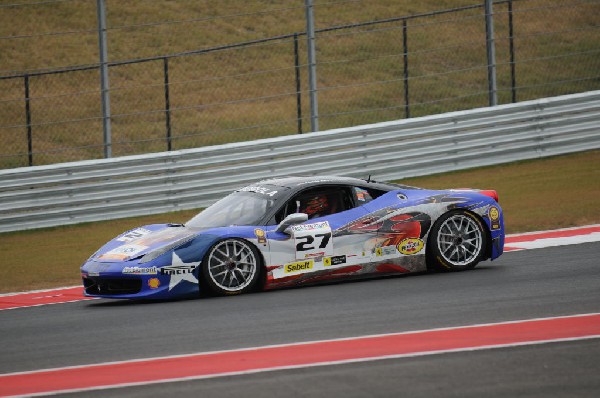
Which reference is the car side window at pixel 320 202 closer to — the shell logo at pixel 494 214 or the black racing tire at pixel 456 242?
the black racing tire at pixel 456 242

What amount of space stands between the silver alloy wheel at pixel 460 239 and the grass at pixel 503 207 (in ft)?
10.7

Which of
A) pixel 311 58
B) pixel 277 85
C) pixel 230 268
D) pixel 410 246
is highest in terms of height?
pixel 277 85

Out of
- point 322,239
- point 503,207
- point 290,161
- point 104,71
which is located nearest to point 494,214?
point 322,239

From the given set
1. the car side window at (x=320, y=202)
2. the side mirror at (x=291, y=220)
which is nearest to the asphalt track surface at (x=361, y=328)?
the side mirror at (x=291, y=220)

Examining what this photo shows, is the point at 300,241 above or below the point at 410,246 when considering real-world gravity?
above

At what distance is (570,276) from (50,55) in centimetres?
2626

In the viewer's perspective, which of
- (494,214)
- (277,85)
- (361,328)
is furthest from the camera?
(277,85)

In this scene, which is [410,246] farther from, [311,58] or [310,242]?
[311,58]

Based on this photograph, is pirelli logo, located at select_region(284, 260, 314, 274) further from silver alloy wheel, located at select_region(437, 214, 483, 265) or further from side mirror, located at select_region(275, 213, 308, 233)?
silver alloy wheel, located at select_region(437, 214, 483, 265)

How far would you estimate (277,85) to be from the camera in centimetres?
3391

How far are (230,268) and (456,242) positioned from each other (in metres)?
2.49

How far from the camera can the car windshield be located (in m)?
11.9

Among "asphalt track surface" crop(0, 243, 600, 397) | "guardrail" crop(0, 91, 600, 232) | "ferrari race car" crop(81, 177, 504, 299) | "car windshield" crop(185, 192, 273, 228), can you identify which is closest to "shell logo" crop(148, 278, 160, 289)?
"ferrari race car" crop(81, 177, 504, 299)

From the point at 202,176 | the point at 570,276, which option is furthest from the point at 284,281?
the point at 202,176
